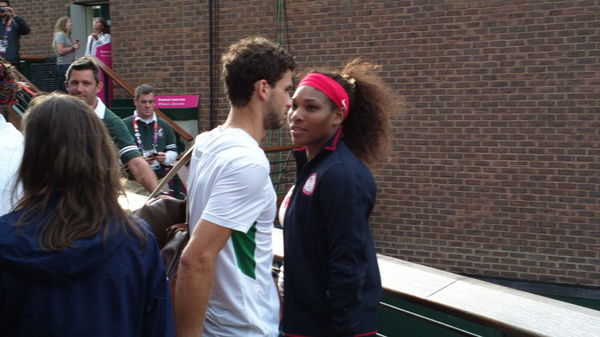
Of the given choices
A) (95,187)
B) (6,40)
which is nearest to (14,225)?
(95,187)

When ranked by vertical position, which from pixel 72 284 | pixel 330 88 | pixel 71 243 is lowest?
pixel 72 284

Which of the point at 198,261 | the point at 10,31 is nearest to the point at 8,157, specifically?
the point at 198,261

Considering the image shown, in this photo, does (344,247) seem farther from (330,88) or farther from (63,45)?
(63,45)

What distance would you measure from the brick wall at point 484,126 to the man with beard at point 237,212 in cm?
584

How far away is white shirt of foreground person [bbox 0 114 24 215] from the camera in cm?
213

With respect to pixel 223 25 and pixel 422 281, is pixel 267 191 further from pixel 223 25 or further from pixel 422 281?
pixel 223 25

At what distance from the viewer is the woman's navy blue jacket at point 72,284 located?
154cm

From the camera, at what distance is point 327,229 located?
2229 mm

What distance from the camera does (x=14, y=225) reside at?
157cm

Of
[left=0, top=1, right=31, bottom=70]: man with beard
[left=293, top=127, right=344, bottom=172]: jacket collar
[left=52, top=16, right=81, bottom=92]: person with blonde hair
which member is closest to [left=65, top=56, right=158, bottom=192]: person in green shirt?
[left=293, top=127, right=344, bottom=172]: jacket collar

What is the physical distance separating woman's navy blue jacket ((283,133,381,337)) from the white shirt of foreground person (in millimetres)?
924

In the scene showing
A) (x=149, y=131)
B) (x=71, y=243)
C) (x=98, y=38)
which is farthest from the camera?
(x=98, y=38)

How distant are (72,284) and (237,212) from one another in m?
0.53

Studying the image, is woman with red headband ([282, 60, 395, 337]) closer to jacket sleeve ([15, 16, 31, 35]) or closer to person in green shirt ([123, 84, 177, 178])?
person in green shirt ([123, 84, 177, 178])
